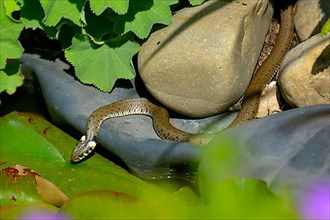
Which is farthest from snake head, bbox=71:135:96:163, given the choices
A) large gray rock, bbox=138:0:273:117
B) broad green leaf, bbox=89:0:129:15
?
broad green leaf, bbox=89:0:129:15

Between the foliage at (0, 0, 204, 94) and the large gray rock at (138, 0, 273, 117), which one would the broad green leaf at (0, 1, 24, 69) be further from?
the large gray rock at (138, 0, 273, 117)

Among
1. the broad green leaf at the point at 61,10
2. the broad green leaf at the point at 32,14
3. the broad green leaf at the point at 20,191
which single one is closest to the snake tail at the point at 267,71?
the broad green leaf at the point at 61,10

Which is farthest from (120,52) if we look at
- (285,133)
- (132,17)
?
(285,133)

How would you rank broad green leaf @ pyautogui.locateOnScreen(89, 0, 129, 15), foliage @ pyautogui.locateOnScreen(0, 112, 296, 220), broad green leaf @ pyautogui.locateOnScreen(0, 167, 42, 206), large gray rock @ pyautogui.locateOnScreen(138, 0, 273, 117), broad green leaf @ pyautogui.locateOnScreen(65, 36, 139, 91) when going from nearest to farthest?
foliage @ pyautogui.locateOnScreen(0, 112, 296, 220)
broad green leaf @ pyautogui.locateOnScreen(0, 167, 42, 206)
broad green leaf @ pyautogui.locateOnScreen(89, 0, 129, 15)
large gray rock @ pyautogui.locateOnScreen(138, 0, 273, 117)
broad green leaf @ pyautogui.locateOnScreen(65, 36, 139, 91)

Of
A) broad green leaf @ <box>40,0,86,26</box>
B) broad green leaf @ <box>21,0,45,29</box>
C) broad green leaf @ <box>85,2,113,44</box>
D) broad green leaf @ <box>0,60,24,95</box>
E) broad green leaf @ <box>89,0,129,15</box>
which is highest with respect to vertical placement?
broad green leaf @ <box>89,0,129,15</box>

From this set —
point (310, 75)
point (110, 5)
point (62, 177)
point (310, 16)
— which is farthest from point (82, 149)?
point (310, 16)

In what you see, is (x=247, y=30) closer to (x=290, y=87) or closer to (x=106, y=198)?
(x=290, y=87)
